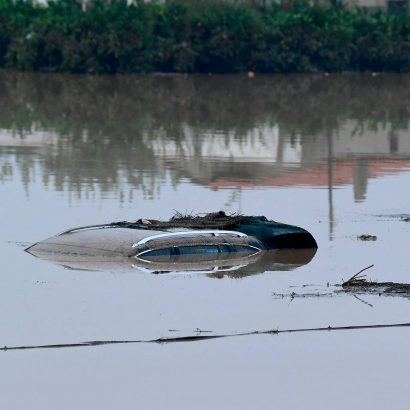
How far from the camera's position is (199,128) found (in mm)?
36938

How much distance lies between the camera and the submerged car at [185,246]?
58.8 ft

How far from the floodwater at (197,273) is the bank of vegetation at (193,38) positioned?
7556 millimetres

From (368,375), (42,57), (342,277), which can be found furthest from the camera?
(42,57)

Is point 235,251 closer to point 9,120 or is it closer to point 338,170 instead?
point 338,170

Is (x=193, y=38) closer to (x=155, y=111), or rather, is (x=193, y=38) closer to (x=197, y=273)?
(x=155, y=111)

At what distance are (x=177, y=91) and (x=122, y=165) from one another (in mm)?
18974

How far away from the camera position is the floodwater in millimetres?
12453

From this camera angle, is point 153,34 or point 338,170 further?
point 153,34

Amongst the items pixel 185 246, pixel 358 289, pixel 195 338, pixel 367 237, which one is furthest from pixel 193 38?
pixel 195 338

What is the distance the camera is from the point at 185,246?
18.3m

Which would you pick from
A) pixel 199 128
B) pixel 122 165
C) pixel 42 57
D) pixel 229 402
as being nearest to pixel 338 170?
pixel 122 165

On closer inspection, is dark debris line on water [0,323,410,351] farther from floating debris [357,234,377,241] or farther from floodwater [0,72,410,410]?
floating debris [357,234,377,241]

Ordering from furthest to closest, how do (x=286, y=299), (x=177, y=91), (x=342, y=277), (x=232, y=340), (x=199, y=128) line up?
1. (x=177, y=91)
2. (x=199, y=128)
3. (x=342, y=277)
4. (x=286, y=299)
5. (x=232, y=340)

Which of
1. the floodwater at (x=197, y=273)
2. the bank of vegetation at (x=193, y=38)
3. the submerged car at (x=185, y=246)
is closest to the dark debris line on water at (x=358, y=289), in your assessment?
the floodwater at (x=197, y=273)
